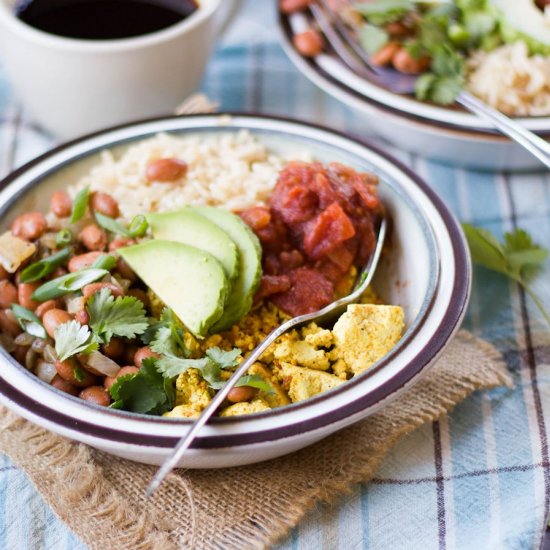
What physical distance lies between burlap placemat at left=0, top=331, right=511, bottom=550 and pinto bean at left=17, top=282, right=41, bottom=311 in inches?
12.6

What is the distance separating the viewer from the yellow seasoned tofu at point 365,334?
215 centimetres

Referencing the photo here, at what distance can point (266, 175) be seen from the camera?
2.68 meters

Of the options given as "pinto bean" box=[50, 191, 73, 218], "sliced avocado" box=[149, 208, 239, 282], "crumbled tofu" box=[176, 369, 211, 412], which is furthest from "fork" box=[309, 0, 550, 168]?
"pinto bean" box=[50, 191, 73, 218]

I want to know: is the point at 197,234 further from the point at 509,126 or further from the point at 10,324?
the point at 509,126

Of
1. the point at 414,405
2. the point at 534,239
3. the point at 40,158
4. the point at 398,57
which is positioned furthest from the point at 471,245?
the point at 40,158

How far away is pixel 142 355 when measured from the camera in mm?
2135

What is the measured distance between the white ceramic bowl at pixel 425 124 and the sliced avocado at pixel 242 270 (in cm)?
108

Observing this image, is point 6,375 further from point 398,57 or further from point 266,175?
point 398,57

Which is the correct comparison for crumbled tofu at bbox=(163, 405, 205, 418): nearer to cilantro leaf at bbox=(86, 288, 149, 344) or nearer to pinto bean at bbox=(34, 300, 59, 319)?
cilantro leaf at bbox=(86, 288, 149, 344)

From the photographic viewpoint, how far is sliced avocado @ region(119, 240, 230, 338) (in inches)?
84.4

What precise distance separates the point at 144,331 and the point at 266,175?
30.2 inches

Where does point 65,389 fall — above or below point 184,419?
below

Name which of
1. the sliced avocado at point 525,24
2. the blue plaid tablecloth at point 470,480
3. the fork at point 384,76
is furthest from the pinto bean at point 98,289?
the sliced avocado at point 525,24

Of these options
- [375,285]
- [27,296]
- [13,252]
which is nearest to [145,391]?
[27,296]
